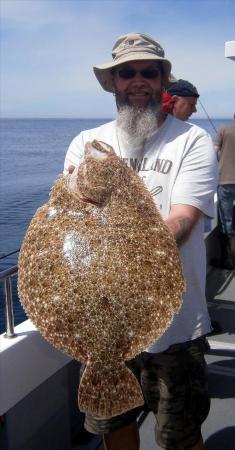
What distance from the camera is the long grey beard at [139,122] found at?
255 centimetres

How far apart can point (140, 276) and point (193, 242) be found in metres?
0.77

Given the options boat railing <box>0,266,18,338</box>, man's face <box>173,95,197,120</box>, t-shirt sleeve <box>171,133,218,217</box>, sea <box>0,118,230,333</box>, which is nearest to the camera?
t-shirt sleeve <box>171,133,218,217</box>

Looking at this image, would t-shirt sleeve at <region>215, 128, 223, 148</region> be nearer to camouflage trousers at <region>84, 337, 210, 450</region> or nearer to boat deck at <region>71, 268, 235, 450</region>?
boat deck at <region>71, 268, 235, 450</region>

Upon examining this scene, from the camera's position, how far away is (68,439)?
3336mm

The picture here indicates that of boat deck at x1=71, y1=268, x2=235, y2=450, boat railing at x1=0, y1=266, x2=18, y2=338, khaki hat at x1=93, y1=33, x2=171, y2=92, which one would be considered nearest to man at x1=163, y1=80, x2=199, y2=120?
boat deck at x1=71, y1=268, x2=235, y2=450

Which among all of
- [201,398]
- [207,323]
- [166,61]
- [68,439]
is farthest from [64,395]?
[166,61]

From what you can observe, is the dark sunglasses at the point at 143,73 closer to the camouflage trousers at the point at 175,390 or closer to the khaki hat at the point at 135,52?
the khaki hat at the point at 135,52

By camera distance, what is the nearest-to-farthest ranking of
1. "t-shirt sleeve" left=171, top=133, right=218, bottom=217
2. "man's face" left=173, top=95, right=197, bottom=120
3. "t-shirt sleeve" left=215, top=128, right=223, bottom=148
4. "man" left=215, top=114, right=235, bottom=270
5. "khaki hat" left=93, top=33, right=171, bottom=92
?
"t-shirt sleeve" left=171, top=133, right=218, bottom=217
"khaki hat" left=93, top=33, right=171, bottom=92
"man's face" left=173, top=95, right=197, bottom=120
"man" left=215, top=114, right=235, bottom=270
"t-shirt sleeve" left=215, top=128, right=223, bottom=148

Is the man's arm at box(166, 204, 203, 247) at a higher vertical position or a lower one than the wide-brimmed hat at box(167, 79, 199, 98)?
lower

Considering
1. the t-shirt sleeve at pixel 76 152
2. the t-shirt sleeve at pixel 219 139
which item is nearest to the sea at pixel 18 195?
the t-shirt sleeve at pixel 219 139

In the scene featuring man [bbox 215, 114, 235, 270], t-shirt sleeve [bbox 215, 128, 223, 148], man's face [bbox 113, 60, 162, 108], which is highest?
man's face [bbox 113, 60, 162, 108]

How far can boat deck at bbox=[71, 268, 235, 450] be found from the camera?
3.38 metres

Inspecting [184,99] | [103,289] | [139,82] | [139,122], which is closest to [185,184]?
[139,122]

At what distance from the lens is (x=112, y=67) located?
2643mm
